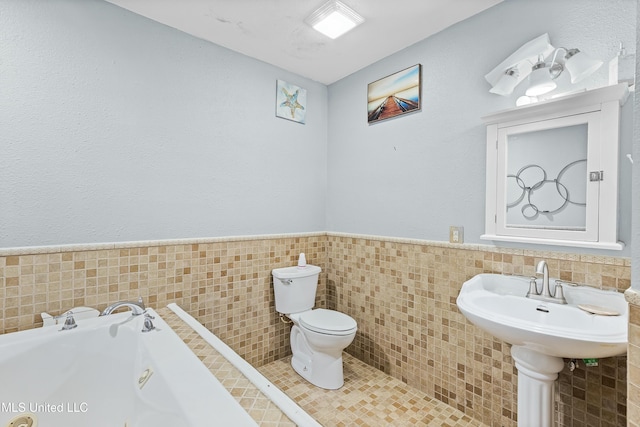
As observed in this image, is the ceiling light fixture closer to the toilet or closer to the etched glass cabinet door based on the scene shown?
the etched glass cabinet door

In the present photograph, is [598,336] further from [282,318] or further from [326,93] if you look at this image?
[326,93]

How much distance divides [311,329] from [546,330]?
4.50 ft

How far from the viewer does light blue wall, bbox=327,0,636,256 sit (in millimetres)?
1359

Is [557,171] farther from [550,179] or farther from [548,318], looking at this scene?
[548,318]

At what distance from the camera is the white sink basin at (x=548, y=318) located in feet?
3.32

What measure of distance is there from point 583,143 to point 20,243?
2848mm

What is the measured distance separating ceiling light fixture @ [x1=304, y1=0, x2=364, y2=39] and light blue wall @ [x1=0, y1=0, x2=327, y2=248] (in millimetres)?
663

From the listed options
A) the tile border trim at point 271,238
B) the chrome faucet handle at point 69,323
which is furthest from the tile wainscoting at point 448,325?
the chrome faucet handle at point 69,323

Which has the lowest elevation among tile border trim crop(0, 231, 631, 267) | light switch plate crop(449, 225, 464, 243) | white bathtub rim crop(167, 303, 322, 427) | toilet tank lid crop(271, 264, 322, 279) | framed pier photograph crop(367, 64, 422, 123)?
white bathtub rim crop(167, 303, 322, 427)

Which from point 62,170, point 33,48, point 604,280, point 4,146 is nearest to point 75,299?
point 62,170

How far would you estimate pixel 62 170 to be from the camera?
1557 mm

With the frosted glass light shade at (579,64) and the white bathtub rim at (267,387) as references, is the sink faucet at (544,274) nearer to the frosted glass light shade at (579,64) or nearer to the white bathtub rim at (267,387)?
the frosted glass light shade at (579,64)

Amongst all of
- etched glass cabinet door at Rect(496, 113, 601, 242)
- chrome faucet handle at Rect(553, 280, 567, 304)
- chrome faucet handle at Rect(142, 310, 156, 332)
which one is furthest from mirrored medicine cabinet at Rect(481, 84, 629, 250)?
chrome faucet handle at Rect(142, 310, 156, 332)

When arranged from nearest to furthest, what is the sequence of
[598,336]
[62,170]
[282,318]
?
[598,336]
[62,170]
[282,318]
